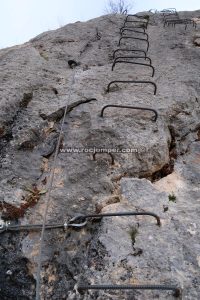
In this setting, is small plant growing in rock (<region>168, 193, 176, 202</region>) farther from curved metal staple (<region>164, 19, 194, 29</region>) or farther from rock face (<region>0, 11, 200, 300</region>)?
curved metal staple (<region>164, 19, 194, 29</region>)

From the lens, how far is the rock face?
121 inches

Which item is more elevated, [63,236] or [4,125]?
[4,125]

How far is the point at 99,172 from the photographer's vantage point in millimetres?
4094

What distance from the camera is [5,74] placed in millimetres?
5801

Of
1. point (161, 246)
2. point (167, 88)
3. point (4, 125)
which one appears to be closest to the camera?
point (161, 246)

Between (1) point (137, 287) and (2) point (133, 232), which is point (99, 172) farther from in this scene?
(1) point (137, 287)

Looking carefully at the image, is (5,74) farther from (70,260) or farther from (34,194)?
(70,260)

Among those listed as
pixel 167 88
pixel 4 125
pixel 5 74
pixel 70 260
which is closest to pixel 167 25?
pixel 167 88

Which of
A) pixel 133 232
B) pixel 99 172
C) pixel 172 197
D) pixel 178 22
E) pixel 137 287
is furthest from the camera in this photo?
pixel 178 22

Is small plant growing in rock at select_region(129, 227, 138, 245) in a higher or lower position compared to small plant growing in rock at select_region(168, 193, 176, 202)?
higher

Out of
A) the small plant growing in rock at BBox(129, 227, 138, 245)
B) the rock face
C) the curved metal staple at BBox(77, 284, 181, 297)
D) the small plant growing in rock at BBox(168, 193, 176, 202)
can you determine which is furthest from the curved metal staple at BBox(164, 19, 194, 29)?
the curved metal staple at BBox(77, 284, 181, 297)

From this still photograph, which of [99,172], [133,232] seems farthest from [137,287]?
[99,172]

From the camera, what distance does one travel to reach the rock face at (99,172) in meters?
3.09

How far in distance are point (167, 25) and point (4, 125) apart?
604 cm
